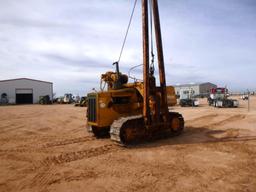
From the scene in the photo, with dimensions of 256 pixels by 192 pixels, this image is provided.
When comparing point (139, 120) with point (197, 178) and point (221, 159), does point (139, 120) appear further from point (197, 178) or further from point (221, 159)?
point (197, 178)

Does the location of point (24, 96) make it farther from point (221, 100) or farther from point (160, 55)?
point (160, 55)

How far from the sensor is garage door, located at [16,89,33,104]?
61.8 metres

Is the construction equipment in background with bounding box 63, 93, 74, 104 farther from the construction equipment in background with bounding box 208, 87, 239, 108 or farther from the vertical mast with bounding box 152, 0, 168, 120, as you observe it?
the vertical mast with bounding box 152, 0, 168, 120

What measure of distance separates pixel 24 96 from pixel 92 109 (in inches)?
2218

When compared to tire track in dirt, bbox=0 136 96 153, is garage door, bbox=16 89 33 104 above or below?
above

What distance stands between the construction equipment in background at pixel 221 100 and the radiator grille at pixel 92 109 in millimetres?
24726

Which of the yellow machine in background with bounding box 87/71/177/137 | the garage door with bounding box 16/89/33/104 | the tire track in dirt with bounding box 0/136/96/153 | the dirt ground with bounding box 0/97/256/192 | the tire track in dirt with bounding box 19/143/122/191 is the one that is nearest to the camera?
the dirt ground with bounding box 0/97/256/192

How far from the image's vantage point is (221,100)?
107 feet

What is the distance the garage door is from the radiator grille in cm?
5491

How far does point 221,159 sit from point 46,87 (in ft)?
202

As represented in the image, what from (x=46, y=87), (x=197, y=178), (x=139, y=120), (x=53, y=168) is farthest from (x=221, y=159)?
(x=46, y=87)

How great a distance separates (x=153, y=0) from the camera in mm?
11508

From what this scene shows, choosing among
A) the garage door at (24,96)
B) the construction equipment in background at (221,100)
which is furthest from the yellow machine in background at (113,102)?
the garage door at (24,96)

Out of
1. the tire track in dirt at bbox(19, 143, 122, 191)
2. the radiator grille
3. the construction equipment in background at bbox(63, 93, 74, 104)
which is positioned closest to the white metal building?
the construction equipment in background at bbox(63, 93, 74, 104)
